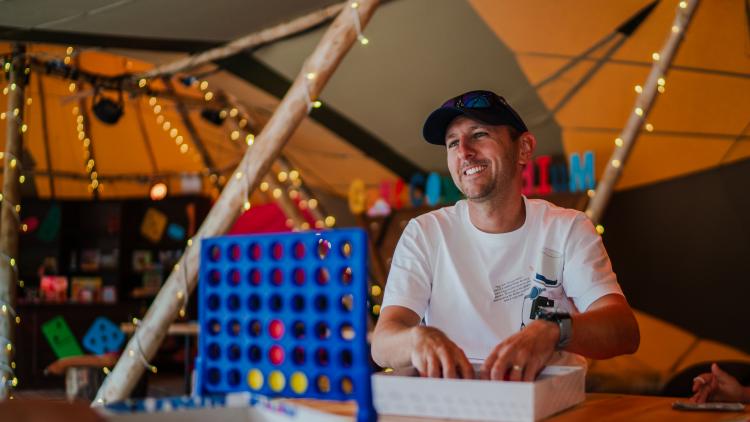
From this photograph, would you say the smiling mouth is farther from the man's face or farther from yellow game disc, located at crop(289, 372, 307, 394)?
yellow game disc, located at crop(289, 372, 307, 394)

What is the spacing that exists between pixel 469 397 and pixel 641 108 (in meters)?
4.49

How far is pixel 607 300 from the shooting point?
2041 millimetres

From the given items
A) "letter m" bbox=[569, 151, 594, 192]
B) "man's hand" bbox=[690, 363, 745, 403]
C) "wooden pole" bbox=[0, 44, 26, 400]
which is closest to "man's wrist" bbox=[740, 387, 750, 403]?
"man's hand" bbox=[690, 363, 745, 403]

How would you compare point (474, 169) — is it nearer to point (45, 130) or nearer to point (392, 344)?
point (392, 344)

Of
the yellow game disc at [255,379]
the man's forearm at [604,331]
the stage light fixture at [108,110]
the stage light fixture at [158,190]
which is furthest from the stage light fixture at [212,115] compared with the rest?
the yellow game disc at [255,379]

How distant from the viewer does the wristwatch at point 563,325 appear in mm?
1756

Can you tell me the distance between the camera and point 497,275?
85.2 inches

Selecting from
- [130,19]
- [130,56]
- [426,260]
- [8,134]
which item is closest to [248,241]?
[426,260]

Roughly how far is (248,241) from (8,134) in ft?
17.7

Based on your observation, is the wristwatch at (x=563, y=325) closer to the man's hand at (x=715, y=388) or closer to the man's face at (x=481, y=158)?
the man's hand at (x=715, y=388)

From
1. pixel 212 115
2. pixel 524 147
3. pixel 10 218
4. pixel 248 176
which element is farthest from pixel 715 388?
pixel 212 115

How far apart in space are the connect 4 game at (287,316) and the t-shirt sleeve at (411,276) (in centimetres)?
94

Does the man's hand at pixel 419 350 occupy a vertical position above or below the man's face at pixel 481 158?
below

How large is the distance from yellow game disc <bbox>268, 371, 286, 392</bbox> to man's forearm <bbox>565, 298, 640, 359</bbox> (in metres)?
0.83
